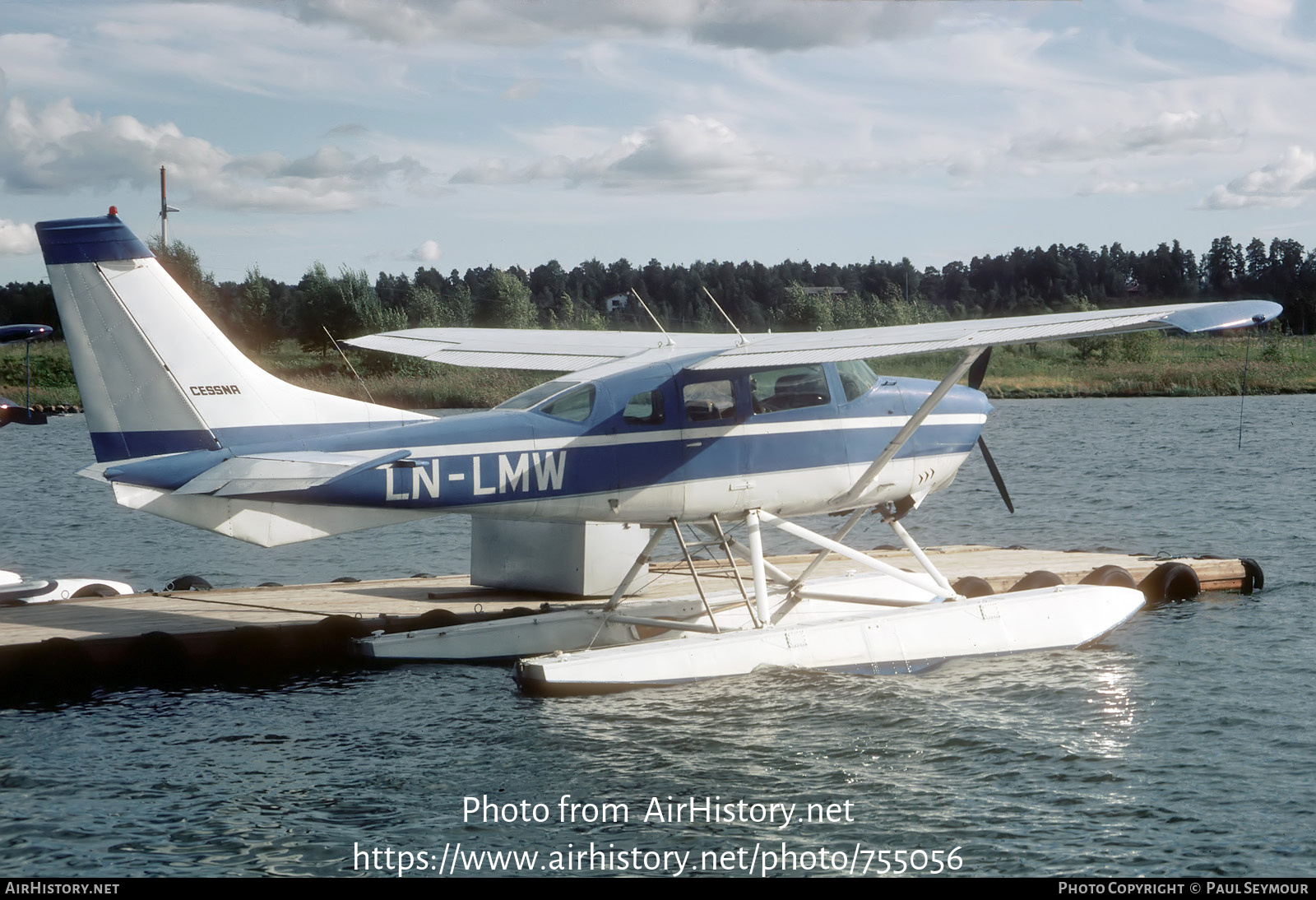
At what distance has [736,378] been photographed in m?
10.7

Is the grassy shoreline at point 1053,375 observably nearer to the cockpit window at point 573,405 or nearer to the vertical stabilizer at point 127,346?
the cockpit window at point 573,405

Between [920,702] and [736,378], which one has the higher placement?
[736,378]

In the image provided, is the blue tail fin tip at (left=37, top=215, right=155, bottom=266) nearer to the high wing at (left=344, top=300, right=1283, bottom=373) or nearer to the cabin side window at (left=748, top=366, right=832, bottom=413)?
the high wing at (left=344, top=300, right=1283, bottom=373)

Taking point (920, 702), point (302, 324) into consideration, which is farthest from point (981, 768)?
point (302, 324)

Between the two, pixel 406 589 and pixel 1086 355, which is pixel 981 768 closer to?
pixel 406 589

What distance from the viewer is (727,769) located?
8.60 metres

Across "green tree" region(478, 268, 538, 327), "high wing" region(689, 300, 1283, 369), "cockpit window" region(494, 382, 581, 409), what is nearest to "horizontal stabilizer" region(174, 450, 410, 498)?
"cockpit window" region(494, 382, 581, 409)

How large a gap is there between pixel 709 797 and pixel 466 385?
47.0 meters

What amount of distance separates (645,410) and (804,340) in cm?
170

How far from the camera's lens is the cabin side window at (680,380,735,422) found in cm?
1064

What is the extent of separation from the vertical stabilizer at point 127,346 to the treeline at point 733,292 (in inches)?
1866

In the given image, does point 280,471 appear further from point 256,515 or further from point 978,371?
point 978,371

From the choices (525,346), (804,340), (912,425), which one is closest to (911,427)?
(912,425)

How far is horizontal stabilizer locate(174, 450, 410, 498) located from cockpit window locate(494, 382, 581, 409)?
127 cm
